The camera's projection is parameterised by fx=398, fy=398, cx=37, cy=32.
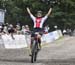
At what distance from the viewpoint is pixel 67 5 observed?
76.0 m

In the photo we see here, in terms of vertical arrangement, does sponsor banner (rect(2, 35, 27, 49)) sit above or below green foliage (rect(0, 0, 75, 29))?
above

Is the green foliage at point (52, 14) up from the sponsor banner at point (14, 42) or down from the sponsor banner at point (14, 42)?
down

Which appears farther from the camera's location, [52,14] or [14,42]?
[52,14]

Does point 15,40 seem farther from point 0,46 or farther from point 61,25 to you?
point 61,25

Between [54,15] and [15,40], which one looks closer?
[15,40]

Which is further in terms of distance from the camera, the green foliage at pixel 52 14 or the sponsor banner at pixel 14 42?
the green foliage at pixel 52 14

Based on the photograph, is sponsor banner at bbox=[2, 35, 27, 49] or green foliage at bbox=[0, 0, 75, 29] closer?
sponsor banner at bbox=[2, 35, 27, 49]

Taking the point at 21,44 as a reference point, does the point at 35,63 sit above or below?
above

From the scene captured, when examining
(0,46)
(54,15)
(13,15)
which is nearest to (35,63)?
(0,46)

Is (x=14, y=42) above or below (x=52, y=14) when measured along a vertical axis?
above

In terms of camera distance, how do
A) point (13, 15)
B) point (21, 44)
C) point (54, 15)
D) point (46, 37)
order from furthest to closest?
point (13, 15) < point (54, 15) < point (46, 37) < point (21, 44)

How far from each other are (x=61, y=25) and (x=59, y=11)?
2.95 meters

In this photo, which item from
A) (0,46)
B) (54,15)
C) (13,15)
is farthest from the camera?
(13,15)

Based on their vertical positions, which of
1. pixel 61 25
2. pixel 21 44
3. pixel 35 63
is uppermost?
pixel 35 63
